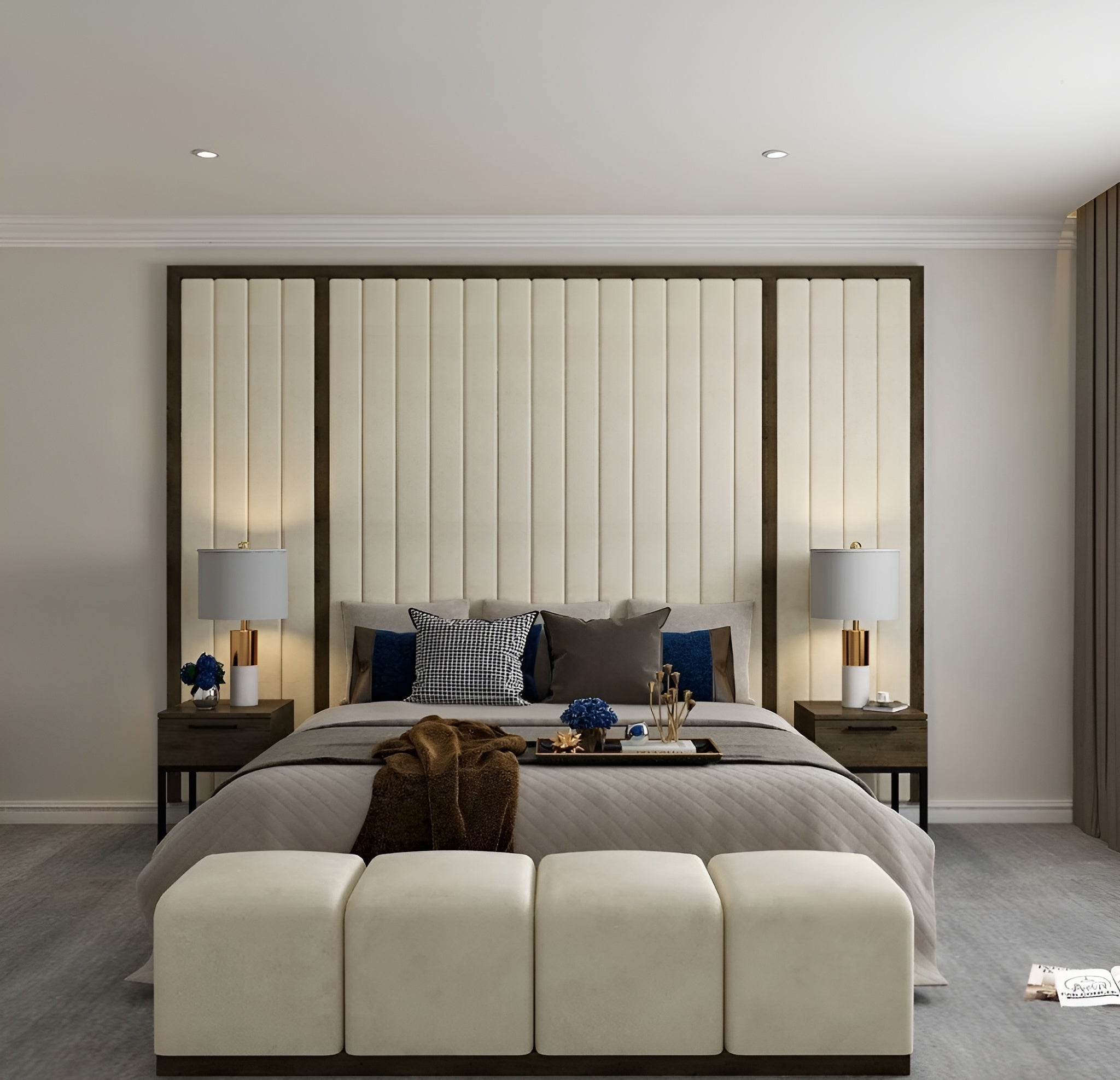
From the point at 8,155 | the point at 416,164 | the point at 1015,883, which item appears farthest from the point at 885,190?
the point at 8,155

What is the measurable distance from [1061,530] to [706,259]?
6.89ft

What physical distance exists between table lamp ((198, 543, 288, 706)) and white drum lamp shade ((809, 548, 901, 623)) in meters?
2.37

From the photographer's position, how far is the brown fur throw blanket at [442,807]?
3.05 m

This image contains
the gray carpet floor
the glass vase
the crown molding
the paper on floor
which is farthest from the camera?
the crown molding

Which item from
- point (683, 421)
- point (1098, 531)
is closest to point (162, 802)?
point (683, 421)

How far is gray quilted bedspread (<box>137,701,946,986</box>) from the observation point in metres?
3.09

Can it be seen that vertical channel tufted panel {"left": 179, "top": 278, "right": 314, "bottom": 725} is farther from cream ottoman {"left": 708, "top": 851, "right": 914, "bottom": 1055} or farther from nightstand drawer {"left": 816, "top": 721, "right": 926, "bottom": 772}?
cream ottoman {"left": 708, "top": 851, "right": 914, "bottom": 1055}

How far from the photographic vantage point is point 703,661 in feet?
14.7

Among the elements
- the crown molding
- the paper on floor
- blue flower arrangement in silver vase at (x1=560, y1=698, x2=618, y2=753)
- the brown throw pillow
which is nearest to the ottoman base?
the paper on floor

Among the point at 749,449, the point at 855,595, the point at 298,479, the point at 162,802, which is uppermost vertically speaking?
the point at 749,449

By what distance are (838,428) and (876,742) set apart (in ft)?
4.81

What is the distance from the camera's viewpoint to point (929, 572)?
4965 mm

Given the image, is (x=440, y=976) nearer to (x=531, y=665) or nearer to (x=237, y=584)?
(x=531, y=665)

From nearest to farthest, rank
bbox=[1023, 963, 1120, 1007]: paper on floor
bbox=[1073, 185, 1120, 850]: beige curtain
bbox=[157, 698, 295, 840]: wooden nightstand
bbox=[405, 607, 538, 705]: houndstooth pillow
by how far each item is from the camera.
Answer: bbox=[1023, 963, 1120, 1007]: paper on floor
bbox=[405, 607, 538, 705]: houndstooth pillow
bbox=[157, 698, 295, 840]: wooden nightstand
bbox=[1073, 185, 1120, 850]: beige curtain
